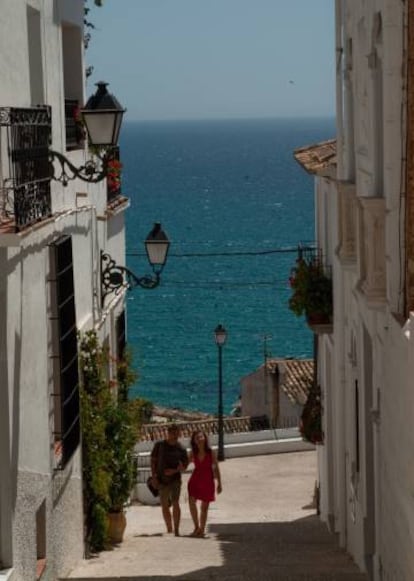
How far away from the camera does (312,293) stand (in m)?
19.4

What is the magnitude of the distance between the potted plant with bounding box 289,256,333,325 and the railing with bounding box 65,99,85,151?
12.0ft

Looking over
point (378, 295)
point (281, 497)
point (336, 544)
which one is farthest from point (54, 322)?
point (281, 497)

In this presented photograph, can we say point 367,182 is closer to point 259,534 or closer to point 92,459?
point 92,459

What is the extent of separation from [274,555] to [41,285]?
13.6ft

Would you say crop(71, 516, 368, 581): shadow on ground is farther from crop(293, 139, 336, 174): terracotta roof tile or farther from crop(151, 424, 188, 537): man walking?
crop(293, 139, 336, 174): terracotta roof tile

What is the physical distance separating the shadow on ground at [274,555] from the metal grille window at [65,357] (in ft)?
4.82

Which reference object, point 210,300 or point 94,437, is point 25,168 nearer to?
point 94,437

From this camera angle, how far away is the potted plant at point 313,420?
21.2 m

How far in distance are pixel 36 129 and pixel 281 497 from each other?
48.5ft

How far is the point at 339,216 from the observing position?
1587 cm

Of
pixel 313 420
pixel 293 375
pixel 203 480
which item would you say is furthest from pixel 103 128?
pixel 293 375

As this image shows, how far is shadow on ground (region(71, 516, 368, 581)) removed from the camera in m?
13.8

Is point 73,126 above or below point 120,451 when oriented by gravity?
above

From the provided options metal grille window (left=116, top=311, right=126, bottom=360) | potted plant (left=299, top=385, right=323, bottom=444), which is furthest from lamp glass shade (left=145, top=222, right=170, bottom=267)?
potted plant (left=299, top=385, right=323, bottom=444)
